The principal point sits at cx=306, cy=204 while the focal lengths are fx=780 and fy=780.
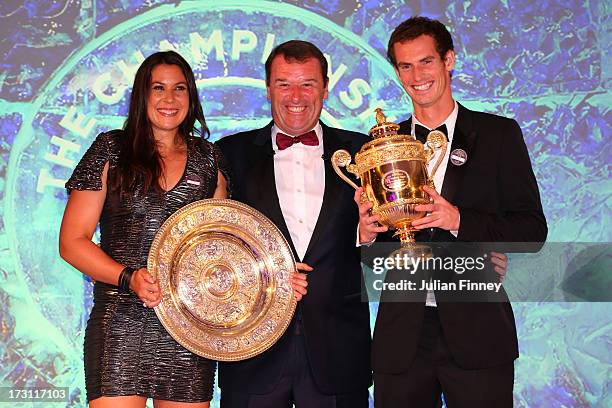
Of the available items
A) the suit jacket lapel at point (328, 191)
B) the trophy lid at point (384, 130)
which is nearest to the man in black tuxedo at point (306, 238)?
the suit jacket lapel at point (328, 191)

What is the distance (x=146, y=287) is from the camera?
7.83ft

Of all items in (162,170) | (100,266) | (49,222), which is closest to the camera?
(100,266)

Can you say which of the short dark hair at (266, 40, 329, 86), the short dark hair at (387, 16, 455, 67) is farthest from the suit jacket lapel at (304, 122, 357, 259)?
the short dark hair at (387, 16, 455, 67)

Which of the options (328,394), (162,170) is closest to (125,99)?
(162,170)

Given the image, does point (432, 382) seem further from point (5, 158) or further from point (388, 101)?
point (5, 158)

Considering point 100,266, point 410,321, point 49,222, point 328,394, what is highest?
point 49,222

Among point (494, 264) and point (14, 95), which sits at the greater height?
point (14, 95)

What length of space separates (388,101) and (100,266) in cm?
175

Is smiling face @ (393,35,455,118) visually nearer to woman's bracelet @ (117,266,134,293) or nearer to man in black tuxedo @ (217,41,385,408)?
man in black tuxedo @ (217,41,385,408)

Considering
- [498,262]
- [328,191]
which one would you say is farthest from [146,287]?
[498,262]

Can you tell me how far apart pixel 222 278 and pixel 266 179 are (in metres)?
0.41

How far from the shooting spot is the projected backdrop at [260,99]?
11.8 ft

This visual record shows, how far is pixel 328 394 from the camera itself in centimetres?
266

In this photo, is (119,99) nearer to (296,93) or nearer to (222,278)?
(296,93)
